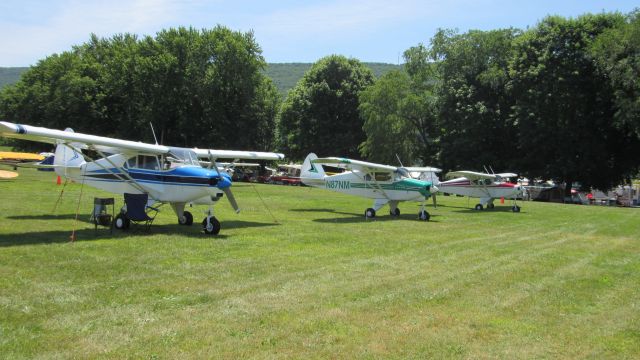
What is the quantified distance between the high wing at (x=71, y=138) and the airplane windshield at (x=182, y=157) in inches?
7.6

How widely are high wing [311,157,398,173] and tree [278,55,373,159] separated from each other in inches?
1494

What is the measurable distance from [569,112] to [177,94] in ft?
126

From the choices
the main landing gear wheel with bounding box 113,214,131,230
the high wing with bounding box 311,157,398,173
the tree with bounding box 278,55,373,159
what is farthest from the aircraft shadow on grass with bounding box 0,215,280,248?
the tree with bounding box 278,55,373,159

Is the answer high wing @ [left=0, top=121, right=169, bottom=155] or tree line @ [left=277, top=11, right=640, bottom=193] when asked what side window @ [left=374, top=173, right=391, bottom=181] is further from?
tree line @ [left=277, top=11, right=640, bottom=193]

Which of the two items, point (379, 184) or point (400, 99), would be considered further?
point (400, 99)

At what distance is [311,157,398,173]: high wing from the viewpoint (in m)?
22.1

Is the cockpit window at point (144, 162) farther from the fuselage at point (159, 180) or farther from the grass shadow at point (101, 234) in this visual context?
the grass shadow at point (101, 234)

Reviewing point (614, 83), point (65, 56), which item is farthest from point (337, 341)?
point (65, 56)

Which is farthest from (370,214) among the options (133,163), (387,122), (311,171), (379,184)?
(387,122)

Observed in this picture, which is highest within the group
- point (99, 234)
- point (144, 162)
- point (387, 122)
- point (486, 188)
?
point (387, 122)

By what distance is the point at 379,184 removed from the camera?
77.7ft

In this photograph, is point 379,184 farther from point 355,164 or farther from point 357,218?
point 357,218

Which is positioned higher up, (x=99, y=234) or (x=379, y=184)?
(x=379, y=184)

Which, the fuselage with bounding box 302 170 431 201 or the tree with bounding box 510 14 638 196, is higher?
the tree with bounding box 510 14 638 196
